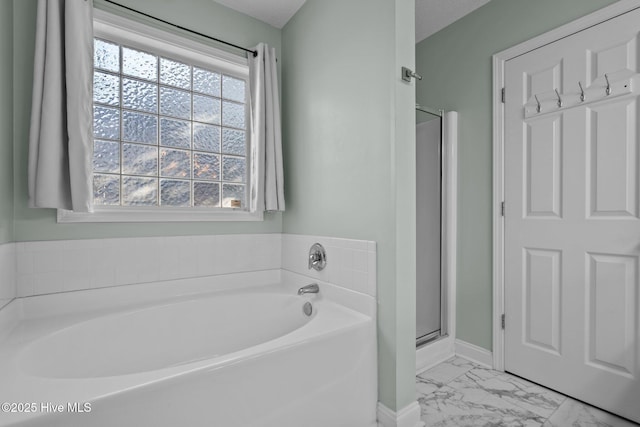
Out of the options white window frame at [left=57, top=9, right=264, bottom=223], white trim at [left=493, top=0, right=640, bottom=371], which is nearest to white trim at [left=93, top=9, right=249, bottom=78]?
white window frame at [left=57, top=9, right=264, bottom=223]

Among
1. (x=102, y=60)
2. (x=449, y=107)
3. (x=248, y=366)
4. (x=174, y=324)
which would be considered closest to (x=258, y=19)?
(x=102, y=60)

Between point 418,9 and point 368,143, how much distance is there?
142 cm

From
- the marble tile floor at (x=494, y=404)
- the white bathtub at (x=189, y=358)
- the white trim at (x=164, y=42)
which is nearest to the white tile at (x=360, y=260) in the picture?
the white bathtub at (x=189, y=358)

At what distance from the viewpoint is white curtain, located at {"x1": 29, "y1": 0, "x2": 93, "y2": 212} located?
1406mm

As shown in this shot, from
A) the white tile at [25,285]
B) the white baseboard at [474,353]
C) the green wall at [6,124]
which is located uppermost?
the green wall at [6,124]

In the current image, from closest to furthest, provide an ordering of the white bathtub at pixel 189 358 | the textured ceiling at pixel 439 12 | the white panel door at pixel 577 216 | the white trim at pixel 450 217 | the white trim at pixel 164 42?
the white bathtub at pixel 189 358 < the white panel door at pixel 577 216 < the white trim at pixel 164 42 < the textured ceiling at pixel 439 12 < the white trim at pixel 450 217

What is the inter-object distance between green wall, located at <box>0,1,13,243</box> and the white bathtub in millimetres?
413

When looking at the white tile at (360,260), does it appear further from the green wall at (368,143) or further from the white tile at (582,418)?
the white tile at (582,418)

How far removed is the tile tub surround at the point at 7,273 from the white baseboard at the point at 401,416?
179cm

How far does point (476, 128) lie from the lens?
85.4 inches

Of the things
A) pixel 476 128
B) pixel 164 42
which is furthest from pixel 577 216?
pixel 164 42

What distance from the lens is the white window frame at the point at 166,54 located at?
1.68 meters

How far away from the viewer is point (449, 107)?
235 cm

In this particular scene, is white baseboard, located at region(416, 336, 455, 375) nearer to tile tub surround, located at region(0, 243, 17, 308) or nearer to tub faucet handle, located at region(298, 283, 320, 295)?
tub faucet handle, located at region(298, 283, 320, 295)
